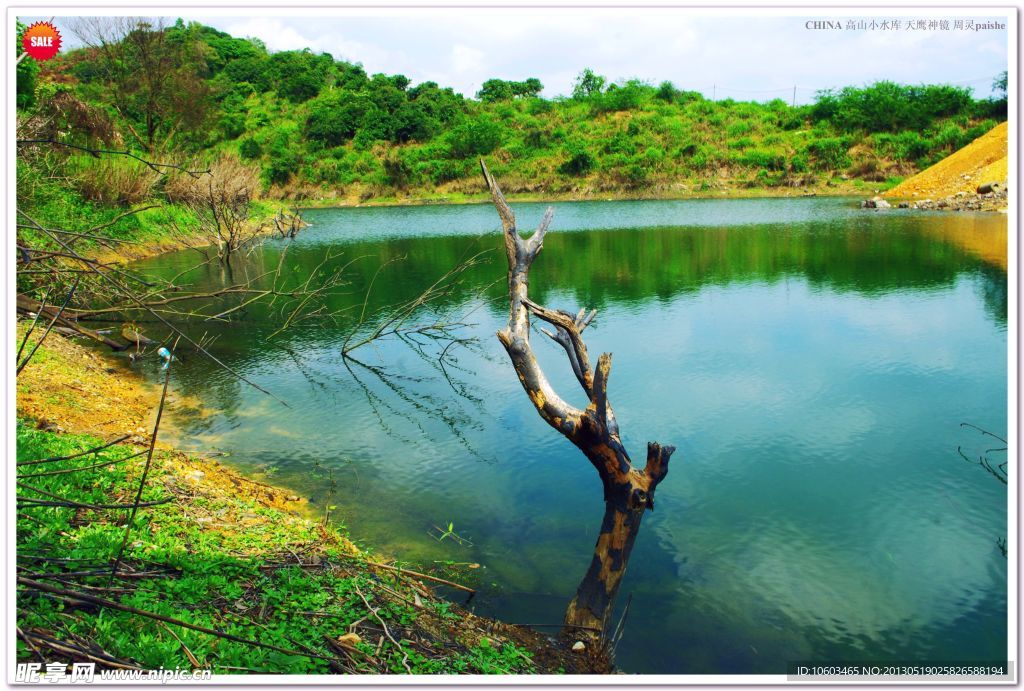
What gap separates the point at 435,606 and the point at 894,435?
18.1 feet

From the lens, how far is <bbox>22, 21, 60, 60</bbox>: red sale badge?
375cm

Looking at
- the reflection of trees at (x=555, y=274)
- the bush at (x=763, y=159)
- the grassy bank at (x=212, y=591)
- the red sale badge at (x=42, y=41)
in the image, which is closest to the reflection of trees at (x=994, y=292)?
the reflection of trees at (x=555, y=274)

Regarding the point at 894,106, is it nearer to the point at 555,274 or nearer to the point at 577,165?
the point at 577,165

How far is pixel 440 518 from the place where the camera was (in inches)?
237

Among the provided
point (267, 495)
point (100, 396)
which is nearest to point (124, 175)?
point (100, 396)

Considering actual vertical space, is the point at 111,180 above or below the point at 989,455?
above

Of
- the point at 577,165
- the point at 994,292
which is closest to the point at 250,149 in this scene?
the point at 577,165

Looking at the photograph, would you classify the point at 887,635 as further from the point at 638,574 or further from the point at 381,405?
the point at 381,405

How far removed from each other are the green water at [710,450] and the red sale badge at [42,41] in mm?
3886

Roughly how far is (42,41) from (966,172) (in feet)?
112

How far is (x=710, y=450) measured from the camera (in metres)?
7.24

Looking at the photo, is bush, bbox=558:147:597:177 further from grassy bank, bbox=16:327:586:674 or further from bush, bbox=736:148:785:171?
grassy bank, bbox=16:327:586:674

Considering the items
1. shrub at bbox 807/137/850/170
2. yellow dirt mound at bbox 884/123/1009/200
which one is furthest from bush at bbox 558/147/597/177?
yellow dirt mound at bbox 884/123/1009/200

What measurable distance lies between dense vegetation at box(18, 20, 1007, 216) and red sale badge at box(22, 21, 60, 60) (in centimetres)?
2891
